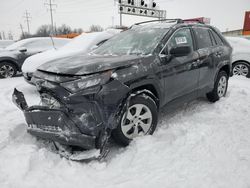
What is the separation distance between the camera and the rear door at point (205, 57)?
4262 millimetres

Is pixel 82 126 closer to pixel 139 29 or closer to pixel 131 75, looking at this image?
pixel 131 75

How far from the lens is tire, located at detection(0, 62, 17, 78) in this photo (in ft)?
28.1

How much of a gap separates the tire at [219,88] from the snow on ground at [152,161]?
1.18 metres

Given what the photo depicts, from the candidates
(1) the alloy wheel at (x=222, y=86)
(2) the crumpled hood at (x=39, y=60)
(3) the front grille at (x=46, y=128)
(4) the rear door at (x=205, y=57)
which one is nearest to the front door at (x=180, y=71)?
(4) the rear door at (x=205, y=57)

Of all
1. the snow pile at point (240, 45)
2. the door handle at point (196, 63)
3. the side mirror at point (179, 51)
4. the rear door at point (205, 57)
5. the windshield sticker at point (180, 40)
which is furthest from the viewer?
the snow pile at point (240, 45)

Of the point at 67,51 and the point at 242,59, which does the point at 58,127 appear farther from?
the point at 242,59

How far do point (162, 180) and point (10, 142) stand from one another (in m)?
2.03

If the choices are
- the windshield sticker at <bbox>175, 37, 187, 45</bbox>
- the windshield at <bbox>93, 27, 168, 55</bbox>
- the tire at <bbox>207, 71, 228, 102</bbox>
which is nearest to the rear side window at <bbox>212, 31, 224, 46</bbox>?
the tire at <bbox>207, 71, 228, 102</bbox>

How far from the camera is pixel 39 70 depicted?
3.04m

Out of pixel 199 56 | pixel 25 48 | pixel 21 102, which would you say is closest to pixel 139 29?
pixel 199 56

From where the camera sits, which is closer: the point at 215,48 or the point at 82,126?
the point at 82,126

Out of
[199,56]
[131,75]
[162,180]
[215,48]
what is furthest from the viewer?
[215,48]

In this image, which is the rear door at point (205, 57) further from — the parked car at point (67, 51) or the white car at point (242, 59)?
the white car at point (242, 59)

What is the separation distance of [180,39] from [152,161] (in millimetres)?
2132
